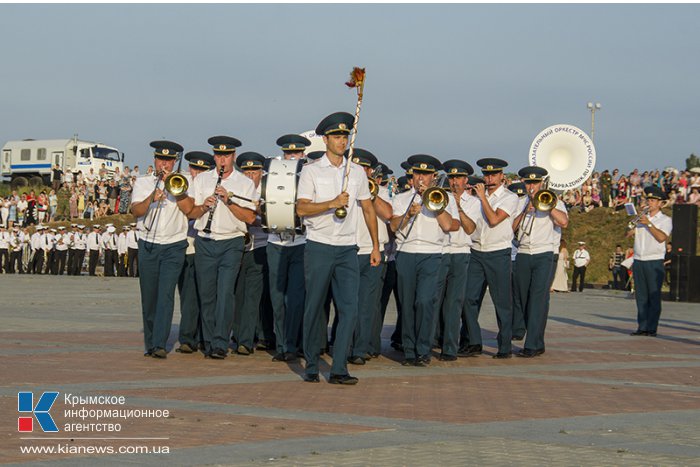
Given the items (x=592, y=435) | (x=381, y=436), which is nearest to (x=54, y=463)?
(x=381, y=436)

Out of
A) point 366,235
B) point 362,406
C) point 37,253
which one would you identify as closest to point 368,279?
point 366,235

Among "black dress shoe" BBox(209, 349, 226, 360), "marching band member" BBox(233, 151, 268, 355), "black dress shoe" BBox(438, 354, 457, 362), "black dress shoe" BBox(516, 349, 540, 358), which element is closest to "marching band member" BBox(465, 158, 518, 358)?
"black dress shoe" BBox(516, 349, 540, 358)

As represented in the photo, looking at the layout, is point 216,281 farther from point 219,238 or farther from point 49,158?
point 49,158

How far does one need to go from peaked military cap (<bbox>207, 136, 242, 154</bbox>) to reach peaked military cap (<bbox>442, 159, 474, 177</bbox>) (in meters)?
2.54

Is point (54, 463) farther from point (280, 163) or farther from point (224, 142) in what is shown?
point (224, 142)

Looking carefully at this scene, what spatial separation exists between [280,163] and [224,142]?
121 centimetres

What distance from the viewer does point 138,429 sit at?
804cm

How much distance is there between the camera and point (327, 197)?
1144 centimetres

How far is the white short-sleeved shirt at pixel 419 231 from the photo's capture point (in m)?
13.4

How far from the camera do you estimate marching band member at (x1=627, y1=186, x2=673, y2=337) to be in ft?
60.6

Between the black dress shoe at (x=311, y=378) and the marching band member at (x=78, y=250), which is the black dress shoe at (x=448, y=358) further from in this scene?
the marching band member at (x=78, y=250)

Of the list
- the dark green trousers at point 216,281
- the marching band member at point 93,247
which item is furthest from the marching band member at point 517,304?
the marching band member at point 93,247

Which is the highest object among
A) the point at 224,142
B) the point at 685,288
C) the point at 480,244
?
the point at 224,142

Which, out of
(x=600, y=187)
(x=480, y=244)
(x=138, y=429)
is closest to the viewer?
(x=138, y=429)
